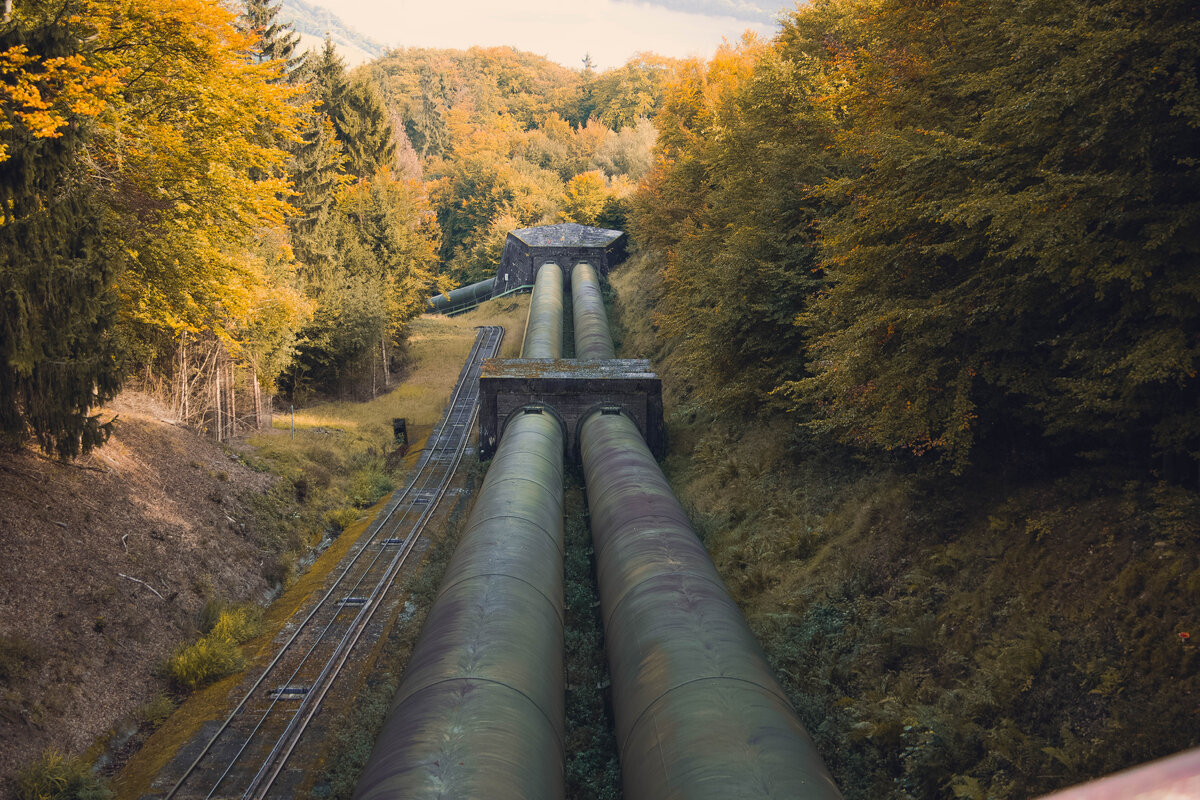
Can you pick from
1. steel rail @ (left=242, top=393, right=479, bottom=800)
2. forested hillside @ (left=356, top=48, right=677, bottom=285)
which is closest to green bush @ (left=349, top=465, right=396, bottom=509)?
steel rail @ (left=242, top=393, right=479, bottom=800)

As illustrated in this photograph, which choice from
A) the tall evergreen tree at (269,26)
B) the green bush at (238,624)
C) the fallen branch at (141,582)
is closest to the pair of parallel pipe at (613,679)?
the green bush at (238,624)

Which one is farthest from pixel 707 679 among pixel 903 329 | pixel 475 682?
pixel 903 329

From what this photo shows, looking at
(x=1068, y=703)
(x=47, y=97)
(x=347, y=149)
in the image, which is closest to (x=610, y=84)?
(x=347, y=149)

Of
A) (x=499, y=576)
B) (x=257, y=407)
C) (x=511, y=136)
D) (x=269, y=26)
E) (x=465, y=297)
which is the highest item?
(x=511, y=136)

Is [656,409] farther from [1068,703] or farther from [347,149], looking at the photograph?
[347,149]

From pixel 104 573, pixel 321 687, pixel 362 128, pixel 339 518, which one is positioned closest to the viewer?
pixel 321 687

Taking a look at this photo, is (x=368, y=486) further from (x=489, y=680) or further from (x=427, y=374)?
(x=489, y=680)

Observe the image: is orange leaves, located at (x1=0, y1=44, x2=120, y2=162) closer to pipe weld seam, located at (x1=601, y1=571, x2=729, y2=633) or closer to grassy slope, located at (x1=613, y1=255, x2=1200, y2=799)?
pipe weld seam, located at (x1=601, y1=571, x2=729, y2=633)
